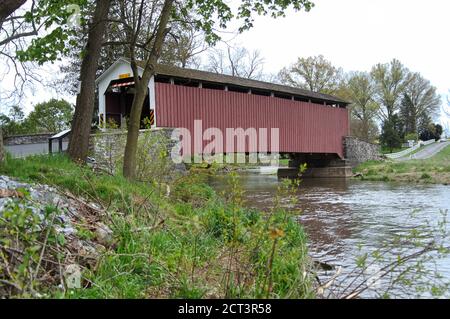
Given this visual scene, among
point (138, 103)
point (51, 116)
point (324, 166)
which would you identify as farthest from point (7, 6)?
point (51, 116)

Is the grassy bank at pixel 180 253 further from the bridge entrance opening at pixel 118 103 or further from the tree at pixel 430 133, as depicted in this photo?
the tree at pixel 430 133

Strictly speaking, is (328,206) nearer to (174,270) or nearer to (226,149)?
Answer: (226,149)

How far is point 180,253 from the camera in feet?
11.1

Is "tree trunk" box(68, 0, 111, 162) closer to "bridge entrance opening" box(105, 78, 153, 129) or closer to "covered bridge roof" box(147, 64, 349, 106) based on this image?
"covered bridge roof" box(147, 64, 349, 106)

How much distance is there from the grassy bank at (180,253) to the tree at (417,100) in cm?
4157

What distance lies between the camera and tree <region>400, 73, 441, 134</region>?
42625 millimetres

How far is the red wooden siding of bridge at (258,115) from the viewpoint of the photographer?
1468cm

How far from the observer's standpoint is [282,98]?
62.9ft

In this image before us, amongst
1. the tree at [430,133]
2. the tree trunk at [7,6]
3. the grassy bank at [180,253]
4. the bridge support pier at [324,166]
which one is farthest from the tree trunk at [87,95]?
the tree at [430,133]

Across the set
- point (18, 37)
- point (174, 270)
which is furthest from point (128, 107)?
point (174, 270)

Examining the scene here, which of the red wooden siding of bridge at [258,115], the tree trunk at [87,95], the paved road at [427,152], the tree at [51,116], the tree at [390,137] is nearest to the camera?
the tree trunk at [87,95]

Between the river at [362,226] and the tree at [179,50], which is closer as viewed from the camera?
the river at [362,226]

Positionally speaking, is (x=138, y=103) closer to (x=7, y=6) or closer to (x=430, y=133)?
(x=7, y=6)

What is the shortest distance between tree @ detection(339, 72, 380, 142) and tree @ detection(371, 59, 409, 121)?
0.77 meters
